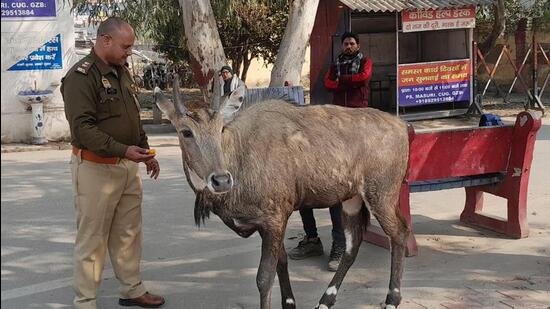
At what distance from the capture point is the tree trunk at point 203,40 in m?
11.0

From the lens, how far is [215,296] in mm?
5062

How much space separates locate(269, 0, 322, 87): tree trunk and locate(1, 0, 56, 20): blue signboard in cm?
404

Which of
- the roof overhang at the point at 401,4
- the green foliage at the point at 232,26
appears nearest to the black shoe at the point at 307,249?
the roof overhang at the point at 401,4

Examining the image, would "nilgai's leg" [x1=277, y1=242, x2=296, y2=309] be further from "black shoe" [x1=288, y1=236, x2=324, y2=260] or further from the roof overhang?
the roof overhang

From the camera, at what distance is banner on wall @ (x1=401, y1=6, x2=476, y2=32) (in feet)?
48.8

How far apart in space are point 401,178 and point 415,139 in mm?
1085

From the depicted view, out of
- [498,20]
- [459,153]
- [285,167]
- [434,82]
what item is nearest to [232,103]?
[285,167]

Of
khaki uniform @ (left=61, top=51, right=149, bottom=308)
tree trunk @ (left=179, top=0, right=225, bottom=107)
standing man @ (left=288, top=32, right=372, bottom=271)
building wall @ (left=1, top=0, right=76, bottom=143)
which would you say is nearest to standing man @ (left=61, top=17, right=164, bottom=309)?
khaki uniform @ (left=61, top=51, right=149, bottom=308)

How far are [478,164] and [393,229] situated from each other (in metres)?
1.77

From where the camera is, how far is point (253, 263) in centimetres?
581

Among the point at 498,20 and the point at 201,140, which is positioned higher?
the point at 498,20

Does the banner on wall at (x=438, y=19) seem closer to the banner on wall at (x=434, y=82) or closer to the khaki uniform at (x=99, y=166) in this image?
the banner on wall at (x=434, y=82)

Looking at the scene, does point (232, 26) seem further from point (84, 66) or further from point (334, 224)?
point (84, 66)

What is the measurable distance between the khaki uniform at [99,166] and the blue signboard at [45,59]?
8.21 m
